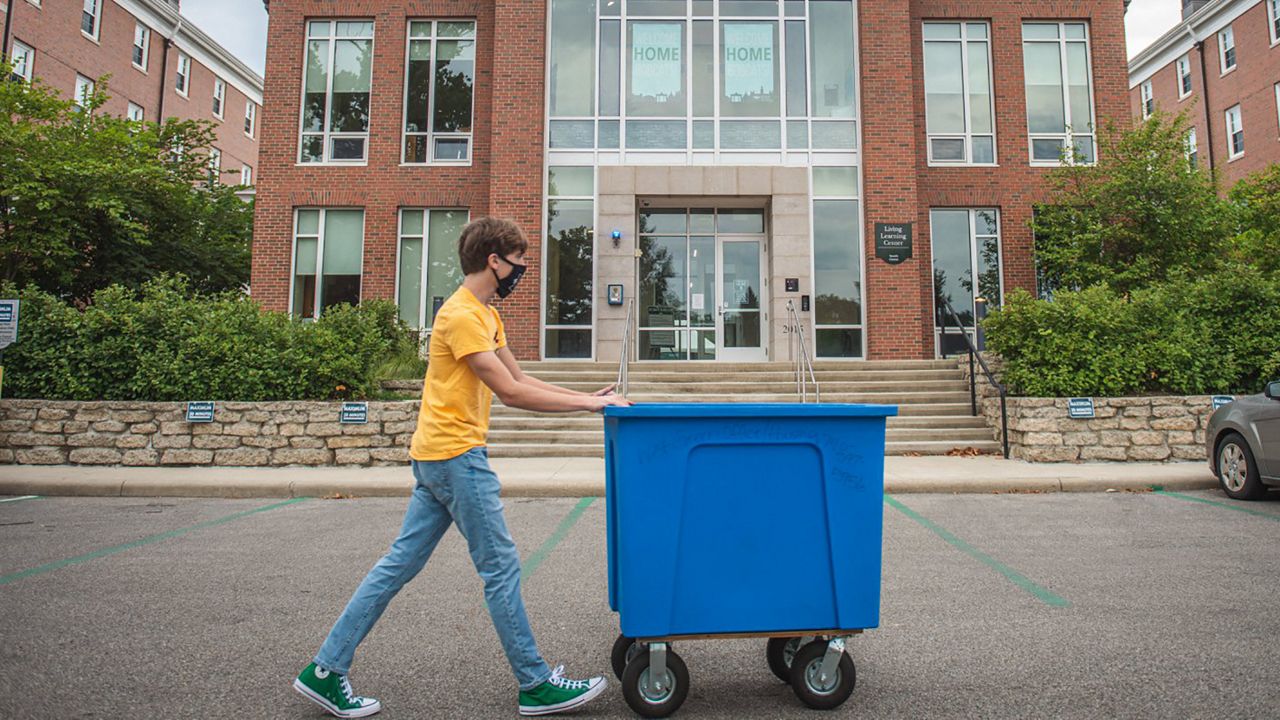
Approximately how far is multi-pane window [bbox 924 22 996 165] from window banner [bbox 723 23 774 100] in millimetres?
3848

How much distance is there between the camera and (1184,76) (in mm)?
30516

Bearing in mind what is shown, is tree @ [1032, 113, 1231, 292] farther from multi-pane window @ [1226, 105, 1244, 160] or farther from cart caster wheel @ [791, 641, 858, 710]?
multi-pane window @ [1226, 105, 1244, 160]

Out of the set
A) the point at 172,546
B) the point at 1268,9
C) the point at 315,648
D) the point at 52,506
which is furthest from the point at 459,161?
the point at 1268,9

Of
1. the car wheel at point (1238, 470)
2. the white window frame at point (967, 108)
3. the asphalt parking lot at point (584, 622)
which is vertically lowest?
the asphalt parking lot at point (584, 622)

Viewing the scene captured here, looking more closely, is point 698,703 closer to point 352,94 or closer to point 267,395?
point 267,395

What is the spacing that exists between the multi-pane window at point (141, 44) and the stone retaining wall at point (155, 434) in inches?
985

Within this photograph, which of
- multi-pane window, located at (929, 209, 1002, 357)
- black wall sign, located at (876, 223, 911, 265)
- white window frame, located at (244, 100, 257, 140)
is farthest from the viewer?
white window frame, located at (244, 100, 257, 140)

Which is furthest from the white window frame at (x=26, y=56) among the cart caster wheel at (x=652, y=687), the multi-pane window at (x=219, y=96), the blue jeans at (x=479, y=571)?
the cart caster wheel at (x=652, y=687)

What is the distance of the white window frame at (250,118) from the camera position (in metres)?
36.4

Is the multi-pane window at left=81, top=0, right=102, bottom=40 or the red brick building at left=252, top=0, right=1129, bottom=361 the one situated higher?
the multi-pane window at left=81, top=0, right=102, bottom=40

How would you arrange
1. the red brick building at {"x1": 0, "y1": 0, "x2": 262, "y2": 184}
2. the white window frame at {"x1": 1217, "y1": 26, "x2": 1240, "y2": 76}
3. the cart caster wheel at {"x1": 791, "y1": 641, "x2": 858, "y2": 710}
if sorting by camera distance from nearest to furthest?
the cart caster wheel at {"x1": 791, "y1": 641, "x2": 858, "y2": 710}, the red brick building at {"x1": 0, "y1": 0, "x2": 262, "y2": 184}, the white window frame at {"x1": 1217, "y1": 26, "x2": 1240, "y2": 76}

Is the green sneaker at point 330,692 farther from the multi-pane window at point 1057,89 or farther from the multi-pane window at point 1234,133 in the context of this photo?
the multi-pane window at point 1234,133

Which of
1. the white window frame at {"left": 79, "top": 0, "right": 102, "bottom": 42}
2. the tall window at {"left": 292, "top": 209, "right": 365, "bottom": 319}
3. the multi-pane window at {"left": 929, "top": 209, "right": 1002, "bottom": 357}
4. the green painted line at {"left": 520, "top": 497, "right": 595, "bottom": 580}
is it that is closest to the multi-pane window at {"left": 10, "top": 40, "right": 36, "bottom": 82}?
the white window frame at {"left": 79, "top": 0, "right": 102, "bottom": 42}

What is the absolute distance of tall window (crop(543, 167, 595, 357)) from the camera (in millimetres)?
15148
